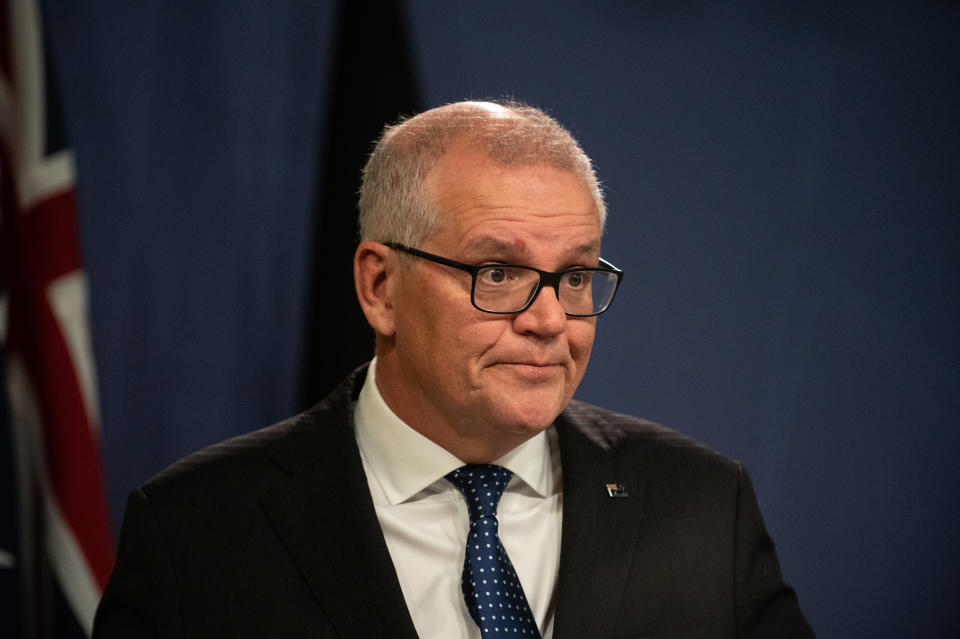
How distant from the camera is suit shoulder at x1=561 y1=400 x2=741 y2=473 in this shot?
6.23ft

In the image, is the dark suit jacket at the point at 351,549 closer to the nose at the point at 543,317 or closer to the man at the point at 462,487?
the man at the point at 462,487

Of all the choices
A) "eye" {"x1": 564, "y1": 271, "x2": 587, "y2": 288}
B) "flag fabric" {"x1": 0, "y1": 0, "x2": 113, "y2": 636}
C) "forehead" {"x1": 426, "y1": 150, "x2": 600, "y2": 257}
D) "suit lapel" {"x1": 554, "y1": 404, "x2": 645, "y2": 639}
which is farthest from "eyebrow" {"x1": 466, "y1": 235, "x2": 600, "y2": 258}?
"flag fabric" {"x1": 0, "y1": 0, "x2": 113, "y2": 636}

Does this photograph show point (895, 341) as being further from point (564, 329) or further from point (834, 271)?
point (564, 329)

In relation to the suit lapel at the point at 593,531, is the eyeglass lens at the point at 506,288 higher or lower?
higher

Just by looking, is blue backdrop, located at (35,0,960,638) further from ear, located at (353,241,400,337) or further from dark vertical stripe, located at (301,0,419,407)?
ear, located at (353,241,400,337)

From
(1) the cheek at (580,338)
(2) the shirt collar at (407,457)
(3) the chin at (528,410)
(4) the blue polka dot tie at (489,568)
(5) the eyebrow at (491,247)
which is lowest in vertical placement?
(4) the blue polka dot tie at (489,568)

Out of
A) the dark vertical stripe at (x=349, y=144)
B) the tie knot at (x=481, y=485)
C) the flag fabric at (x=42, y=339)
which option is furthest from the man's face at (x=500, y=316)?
the flag fabric at (x=42, y=339)

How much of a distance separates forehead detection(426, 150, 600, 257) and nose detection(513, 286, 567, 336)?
8 centimetres

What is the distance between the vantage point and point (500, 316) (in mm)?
1555

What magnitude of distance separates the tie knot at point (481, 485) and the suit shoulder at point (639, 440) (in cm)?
26

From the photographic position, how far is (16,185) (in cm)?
232

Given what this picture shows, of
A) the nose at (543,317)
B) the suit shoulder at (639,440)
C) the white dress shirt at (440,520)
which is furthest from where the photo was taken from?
the suit shoulder at (639,440)

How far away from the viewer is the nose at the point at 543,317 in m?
1.54

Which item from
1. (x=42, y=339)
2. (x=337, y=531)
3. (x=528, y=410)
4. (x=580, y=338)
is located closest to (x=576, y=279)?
(x=580, y=338)
